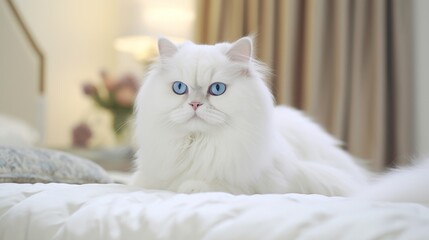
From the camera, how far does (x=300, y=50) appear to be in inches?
105

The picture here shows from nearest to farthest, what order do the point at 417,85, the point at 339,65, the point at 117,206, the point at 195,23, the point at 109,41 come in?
the point at 117,206, the point at 417,85, the point at 339,65, the point at 195,23, the point at 109,41

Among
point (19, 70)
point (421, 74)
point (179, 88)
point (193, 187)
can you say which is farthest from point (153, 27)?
point (193, 187)

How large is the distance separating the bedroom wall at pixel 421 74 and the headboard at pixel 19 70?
2.28 meters

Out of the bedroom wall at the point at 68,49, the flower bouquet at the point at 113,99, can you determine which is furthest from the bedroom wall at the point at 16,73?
the flower bouquet at the point at 113,99

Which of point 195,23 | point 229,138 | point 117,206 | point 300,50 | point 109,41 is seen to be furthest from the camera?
point 109,41

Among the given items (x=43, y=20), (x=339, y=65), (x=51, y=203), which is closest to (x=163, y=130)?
(x=51, y=203)

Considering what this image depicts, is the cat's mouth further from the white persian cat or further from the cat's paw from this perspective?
the cat's paw

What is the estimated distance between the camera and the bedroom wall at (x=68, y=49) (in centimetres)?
321

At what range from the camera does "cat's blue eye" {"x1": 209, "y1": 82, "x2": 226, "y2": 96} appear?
1.06 m

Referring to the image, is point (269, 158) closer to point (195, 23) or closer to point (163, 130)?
point (163, 130)

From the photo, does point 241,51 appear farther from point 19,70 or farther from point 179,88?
point 19,70

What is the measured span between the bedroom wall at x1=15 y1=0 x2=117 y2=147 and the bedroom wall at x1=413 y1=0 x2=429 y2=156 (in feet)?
7.81

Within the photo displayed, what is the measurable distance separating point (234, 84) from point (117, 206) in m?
0.46

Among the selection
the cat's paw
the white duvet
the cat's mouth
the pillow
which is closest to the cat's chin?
the cat's mouth
